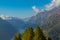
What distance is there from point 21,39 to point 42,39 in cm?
542

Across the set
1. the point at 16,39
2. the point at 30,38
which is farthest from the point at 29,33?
the point at 16,39

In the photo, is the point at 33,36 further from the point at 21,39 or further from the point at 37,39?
the point at 21,39

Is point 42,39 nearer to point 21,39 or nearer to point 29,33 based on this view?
point 29,33

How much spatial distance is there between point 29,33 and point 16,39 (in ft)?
9.44

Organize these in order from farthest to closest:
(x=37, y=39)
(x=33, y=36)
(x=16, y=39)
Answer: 1. (x=16, y=39)
2. (x=33, y=36)
3. (x=37, y=39)

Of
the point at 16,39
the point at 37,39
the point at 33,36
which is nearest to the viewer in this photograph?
the point at 37,39

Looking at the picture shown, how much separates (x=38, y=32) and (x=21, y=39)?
5.16 metres

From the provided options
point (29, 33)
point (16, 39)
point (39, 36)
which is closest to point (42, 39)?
point (39, 36)

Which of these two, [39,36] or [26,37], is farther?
[26,37]

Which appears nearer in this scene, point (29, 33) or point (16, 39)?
point (29, 33)

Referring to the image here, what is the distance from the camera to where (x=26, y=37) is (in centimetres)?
2697

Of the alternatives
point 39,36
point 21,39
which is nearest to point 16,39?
point 21,39

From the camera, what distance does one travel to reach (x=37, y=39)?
80.3ft

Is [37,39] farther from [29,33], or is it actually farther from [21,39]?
[21,39]
